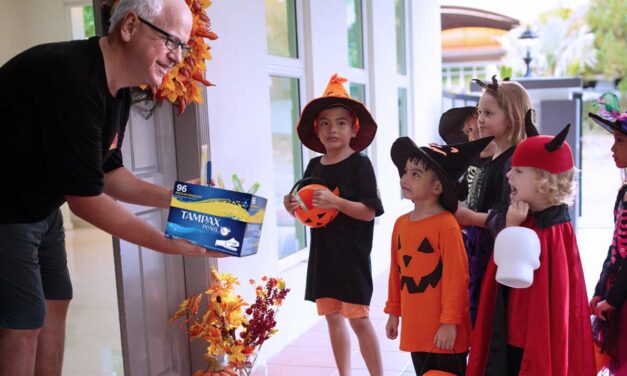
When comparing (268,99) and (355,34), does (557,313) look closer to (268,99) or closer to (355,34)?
(268,99)

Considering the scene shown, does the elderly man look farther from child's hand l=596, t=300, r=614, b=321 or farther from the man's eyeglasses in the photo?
child's hand l=596, t=300, r=614, b=321

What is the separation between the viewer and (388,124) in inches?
248

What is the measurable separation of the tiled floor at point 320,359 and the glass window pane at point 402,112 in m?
3.41

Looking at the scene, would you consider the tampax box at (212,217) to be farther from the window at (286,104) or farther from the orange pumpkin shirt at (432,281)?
the window at (286,104)

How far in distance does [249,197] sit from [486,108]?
1.29 metres

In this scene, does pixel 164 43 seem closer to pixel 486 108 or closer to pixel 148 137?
pixel 148 137

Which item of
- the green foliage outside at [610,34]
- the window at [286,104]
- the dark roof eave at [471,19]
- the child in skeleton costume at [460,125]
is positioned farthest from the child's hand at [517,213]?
the green foliage outside at [610,34]

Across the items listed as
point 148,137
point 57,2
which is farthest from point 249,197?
point 57,2

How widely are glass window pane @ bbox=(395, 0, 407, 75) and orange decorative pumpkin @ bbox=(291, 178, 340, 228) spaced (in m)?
4.77

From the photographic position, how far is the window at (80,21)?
8.52 metres

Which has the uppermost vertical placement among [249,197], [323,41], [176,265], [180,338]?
[323,41]

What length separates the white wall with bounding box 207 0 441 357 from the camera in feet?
10.7

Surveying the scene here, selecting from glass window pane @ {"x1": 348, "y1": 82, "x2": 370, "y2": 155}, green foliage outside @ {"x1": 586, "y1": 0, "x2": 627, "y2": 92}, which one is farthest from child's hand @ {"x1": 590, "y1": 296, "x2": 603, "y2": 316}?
green foliage outside @ {"x1": 586, "y1": 0, "x2": 627, "y2": 92}

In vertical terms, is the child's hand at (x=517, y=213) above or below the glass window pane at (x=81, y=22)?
below
